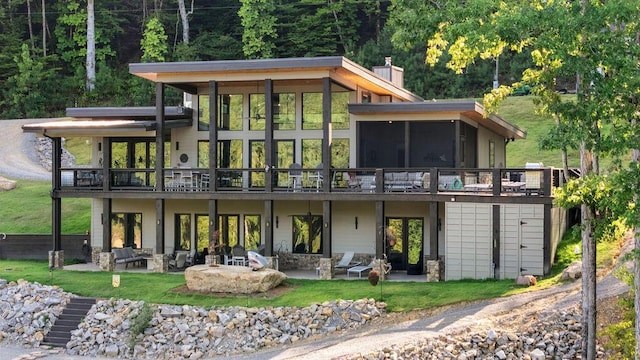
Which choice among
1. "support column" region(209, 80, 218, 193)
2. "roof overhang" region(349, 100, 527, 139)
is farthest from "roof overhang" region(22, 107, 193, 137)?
"roof overhang" region(349, 100, 527, 139)

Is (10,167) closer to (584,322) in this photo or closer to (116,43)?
(116,43)

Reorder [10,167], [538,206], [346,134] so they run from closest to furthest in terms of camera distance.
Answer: [538,206] → [346,134] → [10,167]

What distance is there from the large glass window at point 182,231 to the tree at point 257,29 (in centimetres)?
2848

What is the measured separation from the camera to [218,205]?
86.5 feet

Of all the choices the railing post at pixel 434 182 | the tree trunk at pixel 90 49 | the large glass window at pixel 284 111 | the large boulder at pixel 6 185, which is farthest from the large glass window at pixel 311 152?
the tree trunk at pixel 90 49

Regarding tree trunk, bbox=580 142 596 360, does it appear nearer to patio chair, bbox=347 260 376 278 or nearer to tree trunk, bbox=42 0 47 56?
patio chair, bbox=347 260 376 278

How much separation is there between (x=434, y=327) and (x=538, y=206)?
6120 millimetres

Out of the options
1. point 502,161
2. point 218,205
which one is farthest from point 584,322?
point 502,161

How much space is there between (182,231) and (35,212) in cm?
907

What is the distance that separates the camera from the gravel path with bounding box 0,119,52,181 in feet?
129

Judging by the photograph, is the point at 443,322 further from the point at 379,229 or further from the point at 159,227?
the point at 159,227

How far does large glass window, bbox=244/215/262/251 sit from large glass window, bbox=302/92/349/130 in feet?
12.5

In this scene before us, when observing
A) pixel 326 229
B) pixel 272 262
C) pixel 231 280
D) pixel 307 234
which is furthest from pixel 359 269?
pixel 231 280

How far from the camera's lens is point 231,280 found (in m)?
21.4
